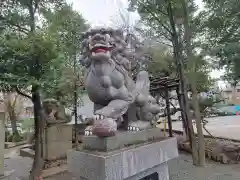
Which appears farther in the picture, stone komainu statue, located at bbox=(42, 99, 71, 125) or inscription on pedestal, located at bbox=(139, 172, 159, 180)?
stone komainu statue, located at bbox=(42, 99, 71, 125)

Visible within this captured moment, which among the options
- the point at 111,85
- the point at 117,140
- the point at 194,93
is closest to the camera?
the point at 117,140

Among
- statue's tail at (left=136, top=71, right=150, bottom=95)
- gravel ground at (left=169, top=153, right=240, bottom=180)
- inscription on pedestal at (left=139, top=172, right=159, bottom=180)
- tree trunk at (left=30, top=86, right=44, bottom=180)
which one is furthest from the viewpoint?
tree trunk at (left=30, top=86, right=44, bottom=180)

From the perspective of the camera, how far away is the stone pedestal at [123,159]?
1.99 metres

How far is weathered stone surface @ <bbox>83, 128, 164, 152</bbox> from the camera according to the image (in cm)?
215

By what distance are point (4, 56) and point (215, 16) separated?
4.83 meters

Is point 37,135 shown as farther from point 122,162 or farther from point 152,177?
point 122,162

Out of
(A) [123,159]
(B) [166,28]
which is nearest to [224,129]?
(B) [166,28]

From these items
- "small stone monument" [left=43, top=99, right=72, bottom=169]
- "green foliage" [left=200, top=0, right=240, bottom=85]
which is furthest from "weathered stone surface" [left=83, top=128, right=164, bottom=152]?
"small stone monument" [left=43, top=99, right=72, bottom=169]

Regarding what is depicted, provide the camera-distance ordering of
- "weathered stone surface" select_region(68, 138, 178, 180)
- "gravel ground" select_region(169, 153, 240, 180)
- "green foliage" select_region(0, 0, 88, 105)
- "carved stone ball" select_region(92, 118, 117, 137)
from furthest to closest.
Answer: "gravel ground" select_region(169, 153, 240, 180)
"green foliage" select_region(0, 0, 88, 105)
"carved stone ball" select_region(92, 118, 117, 137)
"weathered stone surface" select_region(68, 138, 178, 180)

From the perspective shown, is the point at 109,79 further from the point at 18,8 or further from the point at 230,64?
the point at 230,64

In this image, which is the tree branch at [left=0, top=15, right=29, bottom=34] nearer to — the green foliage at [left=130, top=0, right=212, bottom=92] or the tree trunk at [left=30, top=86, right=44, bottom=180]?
the tree trunk at [left=30, top=86, right=44, bottom=180]

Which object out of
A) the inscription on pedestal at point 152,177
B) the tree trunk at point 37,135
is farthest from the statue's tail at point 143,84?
the tree trunk at point 37,135

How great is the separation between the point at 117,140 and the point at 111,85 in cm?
63

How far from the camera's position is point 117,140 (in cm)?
226
